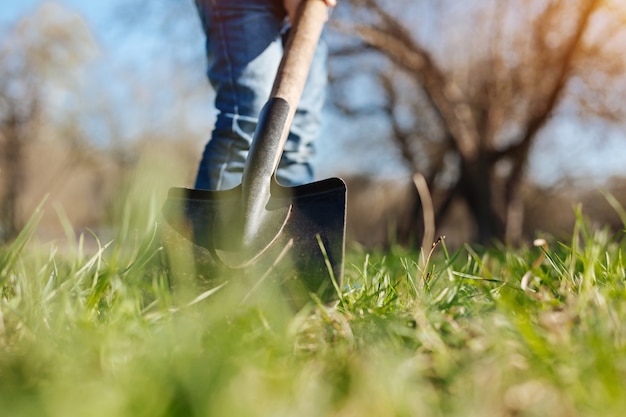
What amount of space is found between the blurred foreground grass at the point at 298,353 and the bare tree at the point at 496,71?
9652mm

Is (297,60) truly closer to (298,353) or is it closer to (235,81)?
(235,81)

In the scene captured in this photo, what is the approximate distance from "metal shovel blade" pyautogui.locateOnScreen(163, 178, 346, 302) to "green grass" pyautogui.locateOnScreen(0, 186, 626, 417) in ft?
0.32

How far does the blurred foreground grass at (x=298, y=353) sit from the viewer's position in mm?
708

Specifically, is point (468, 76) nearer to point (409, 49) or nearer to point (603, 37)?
point (409, 49)

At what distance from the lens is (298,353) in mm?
997

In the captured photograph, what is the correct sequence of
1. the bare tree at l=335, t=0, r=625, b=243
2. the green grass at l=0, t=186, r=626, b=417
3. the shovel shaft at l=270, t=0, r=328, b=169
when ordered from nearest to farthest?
the green grass at l=0, t=186, r=626, b=417 < the shovel shaft at l=270, t=0, r=328, b=169 < the bare tree at l=335, t=0, r=625, b=243

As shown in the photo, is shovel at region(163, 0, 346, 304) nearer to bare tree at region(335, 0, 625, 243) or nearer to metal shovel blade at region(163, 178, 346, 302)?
metal shovel blade at region(163, 178, 346, 302)

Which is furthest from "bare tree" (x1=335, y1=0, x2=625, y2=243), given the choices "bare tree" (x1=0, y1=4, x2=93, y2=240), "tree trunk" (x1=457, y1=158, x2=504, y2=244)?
"bare tree" (x1=0, y1=4, x2=93, y2=240)

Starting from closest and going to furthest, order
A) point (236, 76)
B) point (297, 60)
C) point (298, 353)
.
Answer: point (298, 353)
point (297, 60)
point (236, 76)

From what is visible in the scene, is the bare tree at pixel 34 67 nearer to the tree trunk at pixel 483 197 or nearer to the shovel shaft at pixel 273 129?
the tree trunk at pixel 483 197

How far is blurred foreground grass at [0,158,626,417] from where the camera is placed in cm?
71

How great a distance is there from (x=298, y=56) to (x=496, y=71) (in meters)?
10.6

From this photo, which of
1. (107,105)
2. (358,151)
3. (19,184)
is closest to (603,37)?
(358,151)

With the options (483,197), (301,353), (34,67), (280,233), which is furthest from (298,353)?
(34,67)
